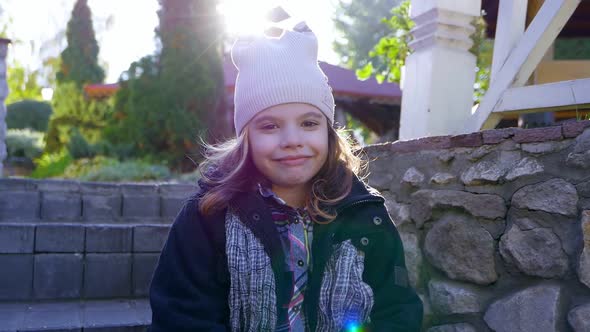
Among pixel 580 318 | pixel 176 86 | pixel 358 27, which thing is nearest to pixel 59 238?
pixel 580 318

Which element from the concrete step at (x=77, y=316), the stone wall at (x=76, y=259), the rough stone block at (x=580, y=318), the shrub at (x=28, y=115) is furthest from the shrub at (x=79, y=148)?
the shrub at (x=28, y=115)

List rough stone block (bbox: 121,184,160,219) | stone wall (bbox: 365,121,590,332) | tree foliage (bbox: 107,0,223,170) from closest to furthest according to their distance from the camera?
stone wall (bbox: 365,121,590,332), rough stone block (bbox: 121,184,160,219), tree foliage (bbox: 107,0,223,170)

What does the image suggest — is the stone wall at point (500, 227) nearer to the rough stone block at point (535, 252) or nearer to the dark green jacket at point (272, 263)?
the rough stone block at point (535, 252)

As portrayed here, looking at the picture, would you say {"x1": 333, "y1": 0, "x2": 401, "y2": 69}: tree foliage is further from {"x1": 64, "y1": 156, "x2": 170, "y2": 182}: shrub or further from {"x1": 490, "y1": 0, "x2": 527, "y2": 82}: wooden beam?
{"x1": 490, "y1": 0, "x2": 527, "y2": 82}: wooden beam

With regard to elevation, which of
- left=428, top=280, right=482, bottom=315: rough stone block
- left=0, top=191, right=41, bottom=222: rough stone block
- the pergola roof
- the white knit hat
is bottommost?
left=428, top=280, right=482, bottom=315: rough stone block

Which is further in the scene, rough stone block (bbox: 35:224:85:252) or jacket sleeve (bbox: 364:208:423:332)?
rough stone block (bbox: 35:224:85:252)

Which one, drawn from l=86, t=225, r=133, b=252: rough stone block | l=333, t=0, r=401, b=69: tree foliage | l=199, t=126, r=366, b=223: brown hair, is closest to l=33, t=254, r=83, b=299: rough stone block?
l=86, t=225, r=133, b=252: rough stone block

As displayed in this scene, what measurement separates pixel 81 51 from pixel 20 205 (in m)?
11.3

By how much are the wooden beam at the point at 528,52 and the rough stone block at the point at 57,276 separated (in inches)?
81.3

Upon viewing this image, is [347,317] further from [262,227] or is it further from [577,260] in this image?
[577,260]

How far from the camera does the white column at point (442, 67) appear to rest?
7.97 ft

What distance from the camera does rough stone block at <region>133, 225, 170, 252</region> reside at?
2.85 meters

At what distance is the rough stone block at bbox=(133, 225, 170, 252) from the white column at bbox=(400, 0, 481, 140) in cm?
144

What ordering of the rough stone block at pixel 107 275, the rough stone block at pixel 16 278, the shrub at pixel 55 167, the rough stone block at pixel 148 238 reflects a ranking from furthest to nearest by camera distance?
the shrub at pixel 55 167, the rough stone block at pixel 148 238, the rough stone block at pixel 107 275, the rough stone block at pixel 16 278
